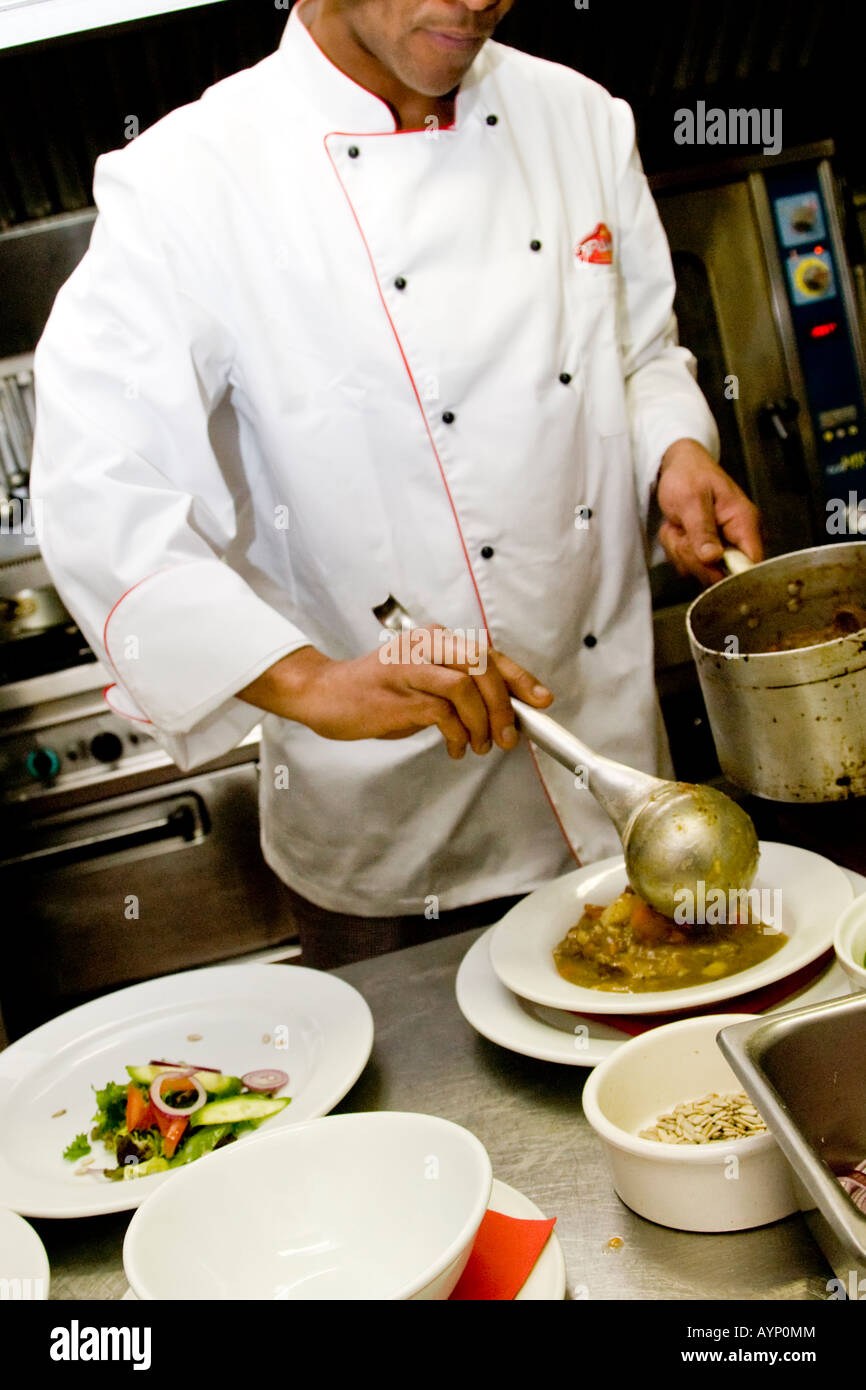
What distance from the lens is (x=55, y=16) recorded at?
1.19 m

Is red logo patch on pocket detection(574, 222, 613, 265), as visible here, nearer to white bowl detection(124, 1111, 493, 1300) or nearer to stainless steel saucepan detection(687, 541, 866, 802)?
stainless steel saucepan detection(687, 541, 866, 802)

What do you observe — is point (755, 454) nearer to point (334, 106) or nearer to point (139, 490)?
point (334, 106)

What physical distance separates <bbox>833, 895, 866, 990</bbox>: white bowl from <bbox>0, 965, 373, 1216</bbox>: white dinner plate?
1.40 ft

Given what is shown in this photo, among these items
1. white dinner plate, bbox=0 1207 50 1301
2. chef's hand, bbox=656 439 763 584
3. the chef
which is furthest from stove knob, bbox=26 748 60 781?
white dinner plate, bbox=0 1207 50 1301

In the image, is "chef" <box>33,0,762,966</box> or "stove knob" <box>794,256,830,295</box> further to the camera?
"stove knob" <box>794,256,830,295</box>

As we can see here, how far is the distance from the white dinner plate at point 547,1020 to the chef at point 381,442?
0.87ft

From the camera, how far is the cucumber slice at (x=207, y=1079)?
3.47 ft

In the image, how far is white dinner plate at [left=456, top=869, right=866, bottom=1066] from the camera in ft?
3.19

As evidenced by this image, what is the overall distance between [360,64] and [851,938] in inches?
48.3

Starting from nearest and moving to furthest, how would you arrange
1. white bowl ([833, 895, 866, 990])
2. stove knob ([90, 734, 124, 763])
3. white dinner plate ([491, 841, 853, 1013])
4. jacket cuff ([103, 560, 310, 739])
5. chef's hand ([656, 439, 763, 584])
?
white bowl ([833, 895, 866, 990]), white dinner plate ([491, 841, 853, 1013]), jacket cuff ([103, 560, 310, 739]), chef's hand ([656, 439, 763, 584]), stove knob ([90, 734, 124, 763])

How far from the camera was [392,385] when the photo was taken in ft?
4.98

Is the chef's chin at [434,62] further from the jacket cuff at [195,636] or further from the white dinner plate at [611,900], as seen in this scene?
the white dinner plate at [611,900]

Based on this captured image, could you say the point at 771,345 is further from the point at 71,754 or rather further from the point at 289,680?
the point at 289,680

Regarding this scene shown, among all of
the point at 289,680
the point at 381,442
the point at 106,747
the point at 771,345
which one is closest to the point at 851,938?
the point at 289,680
